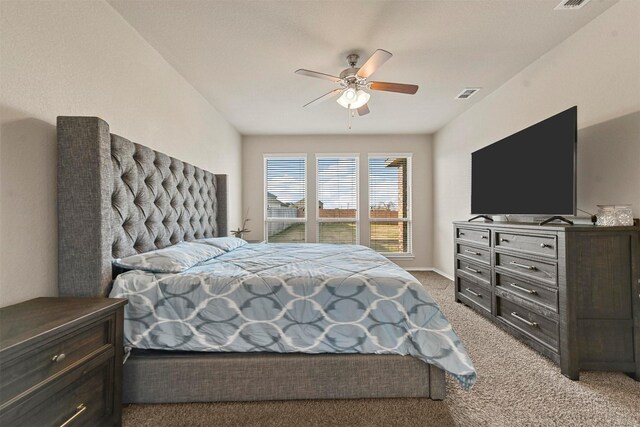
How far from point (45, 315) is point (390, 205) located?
4723 mm

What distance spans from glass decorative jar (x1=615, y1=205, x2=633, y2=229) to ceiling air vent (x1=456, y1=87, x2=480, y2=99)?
1.97 metres

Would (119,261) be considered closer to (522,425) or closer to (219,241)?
(219,241)

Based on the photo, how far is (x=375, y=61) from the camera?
203 cm

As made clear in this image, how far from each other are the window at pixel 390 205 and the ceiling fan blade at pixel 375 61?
2937 millimetres

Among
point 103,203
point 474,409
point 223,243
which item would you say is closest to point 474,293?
point 474,409

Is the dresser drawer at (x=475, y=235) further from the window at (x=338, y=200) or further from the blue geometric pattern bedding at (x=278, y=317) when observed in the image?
the window at (x=338, y=200)

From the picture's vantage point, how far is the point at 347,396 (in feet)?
4.97

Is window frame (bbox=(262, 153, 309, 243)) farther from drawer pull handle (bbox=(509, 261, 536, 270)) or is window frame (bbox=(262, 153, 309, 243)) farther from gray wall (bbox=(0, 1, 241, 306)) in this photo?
drawer pull handle (bbox=(509, 261, 536, 270))

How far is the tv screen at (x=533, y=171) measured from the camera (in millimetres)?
2020

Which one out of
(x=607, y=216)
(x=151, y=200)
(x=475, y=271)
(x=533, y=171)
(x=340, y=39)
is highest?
(x=340, y=39)

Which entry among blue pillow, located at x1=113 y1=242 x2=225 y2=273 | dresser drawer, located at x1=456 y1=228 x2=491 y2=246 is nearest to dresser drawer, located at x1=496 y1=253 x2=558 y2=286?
dresser drawer, located at x1=456 y1=228 x2=491 y2=246

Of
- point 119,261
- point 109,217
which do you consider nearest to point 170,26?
point 109,217

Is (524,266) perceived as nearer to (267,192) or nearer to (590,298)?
(590,298)

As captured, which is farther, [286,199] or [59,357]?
[286,199]
